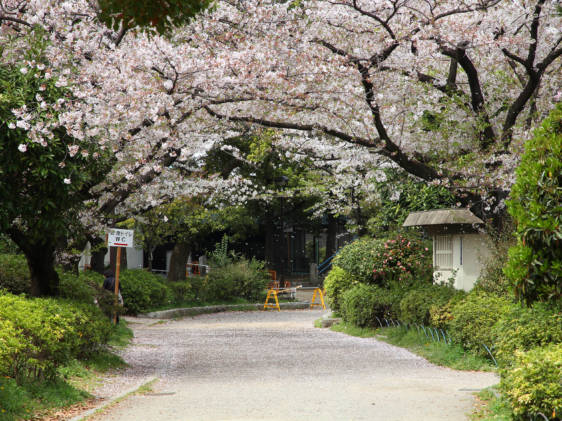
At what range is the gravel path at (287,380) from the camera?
8.30 meters

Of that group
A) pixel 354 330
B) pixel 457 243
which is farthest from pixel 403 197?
pixel 457 243

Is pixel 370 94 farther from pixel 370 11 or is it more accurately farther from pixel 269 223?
pixel 269 223

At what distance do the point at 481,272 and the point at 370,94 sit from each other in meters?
4.08

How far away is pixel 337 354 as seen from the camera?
14500mm

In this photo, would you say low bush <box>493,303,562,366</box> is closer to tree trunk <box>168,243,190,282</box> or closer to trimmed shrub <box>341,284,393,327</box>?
trimmed shrub <box>341,284,393,327</box>

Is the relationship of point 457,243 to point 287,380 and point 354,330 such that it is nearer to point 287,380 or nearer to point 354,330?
point 354,330

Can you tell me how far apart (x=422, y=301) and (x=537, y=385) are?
867 centimetres

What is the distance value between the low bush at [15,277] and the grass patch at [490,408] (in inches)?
329

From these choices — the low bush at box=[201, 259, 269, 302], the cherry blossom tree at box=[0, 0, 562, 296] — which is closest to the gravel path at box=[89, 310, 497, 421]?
the cherry blossom tree at box=[0, 0, 562, 296]

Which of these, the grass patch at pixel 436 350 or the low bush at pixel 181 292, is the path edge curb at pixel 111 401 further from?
the low bush at pixel 181 292

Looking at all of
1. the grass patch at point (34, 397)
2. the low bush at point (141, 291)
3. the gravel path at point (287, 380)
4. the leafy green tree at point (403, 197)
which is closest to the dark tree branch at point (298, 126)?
the gravel path at point (287, 380)

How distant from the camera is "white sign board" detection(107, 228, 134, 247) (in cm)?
1587

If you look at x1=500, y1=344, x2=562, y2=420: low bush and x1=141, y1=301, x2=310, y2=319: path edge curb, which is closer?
x1=500, y1=344, x2=562, y2=420: low bush

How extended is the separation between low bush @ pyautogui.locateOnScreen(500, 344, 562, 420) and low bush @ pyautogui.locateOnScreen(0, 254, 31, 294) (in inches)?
371
